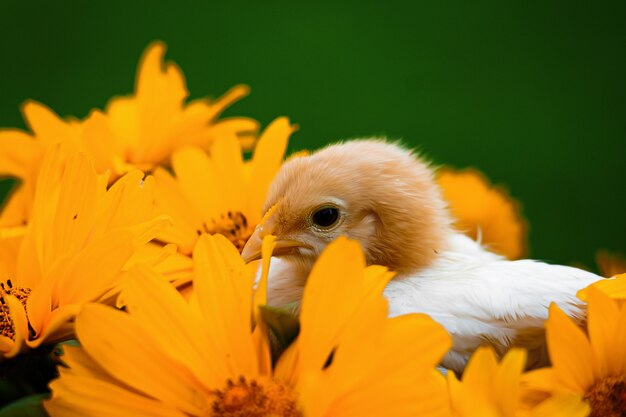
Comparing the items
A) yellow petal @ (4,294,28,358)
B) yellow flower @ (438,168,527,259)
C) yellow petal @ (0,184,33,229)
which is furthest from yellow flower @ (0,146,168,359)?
yellow flower @ (438,168,527,259)

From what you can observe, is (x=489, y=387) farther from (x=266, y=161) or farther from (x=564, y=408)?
(x=266, y=161)

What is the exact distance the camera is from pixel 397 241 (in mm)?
338

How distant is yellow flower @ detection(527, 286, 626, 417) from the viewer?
225mm

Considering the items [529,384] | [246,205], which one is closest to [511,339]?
[529,384]

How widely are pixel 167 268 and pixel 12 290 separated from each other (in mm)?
54

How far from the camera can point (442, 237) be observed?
1.17 feet

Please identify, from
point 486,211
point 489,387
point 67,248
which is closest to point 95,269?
point 67,248

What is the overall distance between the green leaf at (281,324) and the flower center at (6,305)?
3.5 inches

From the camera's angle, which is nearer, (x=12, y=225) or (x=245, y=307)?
(x=245, y=307)

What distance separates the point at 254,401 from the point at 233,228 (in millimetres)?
154

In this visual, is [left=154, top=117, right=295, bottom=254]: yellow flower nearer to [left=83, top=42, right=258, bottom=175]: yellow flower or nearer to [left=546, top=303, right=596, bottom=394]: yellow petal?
[left=83, top=42, right=258, bottom=175]: yellow flower

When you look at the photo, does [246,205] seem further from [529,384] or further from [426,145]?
[426,145]

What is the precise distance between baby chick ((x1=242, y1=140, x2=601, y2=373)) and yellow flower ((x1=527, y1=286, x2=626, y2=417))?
0.04 meters

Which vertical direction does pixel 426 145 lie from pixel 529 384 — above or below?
below
